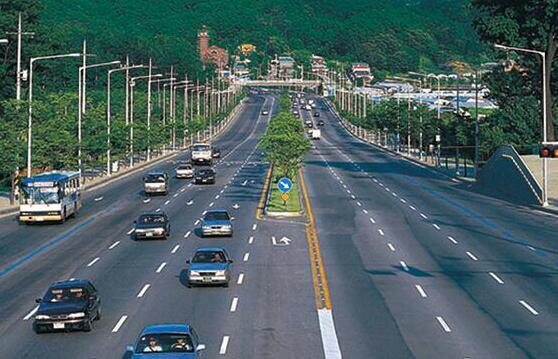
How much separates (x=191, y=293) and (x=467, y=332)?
424 inches

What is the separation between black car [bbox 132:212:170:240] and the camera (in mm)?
53750

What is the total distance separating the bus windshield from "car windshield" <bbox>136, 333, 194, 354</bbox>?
35969mm

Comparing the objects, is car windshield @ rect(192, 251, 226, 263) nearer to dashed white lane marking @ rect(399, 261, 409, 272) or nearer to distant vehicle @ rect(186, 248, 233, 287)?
distant vehicle @ rect(186, 248, 233, 287)

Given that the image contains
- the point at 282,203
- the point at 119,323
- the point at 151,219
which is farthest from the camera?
the point at 282,203

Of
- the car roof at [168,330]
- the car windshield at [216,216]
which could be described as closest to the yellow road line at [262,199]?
the car windshield at [216,216]

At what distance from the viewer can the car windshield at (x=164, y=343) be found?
24.3 meters

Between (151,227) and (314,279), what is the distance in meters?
14.9

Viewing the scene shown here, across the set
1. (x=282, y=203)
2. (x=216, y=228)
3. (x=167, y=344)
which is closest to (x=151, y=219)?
(x=216, y=228)

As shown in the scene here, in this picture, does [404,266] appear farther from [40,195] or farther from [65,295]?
[40,195]

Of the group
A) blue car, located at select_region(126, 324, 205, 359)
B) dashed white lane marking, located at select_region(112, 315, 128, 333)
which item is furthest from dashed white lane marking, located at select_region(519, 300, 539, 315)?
blue car, located at select_region(126, 324, 205, 359)

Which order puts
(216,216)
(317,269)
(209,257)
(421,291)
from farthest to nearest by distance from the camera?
(216,216) < (317,269) < (209,257) < (421,291)

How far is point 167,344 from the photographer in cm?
2450

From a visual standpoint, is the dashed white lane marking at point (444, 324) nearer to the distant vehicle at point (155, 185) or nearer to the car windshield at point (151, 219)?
the car windshield at point (151, 219)

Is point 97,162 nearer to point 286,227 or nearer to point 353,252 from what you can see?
point 286,227
